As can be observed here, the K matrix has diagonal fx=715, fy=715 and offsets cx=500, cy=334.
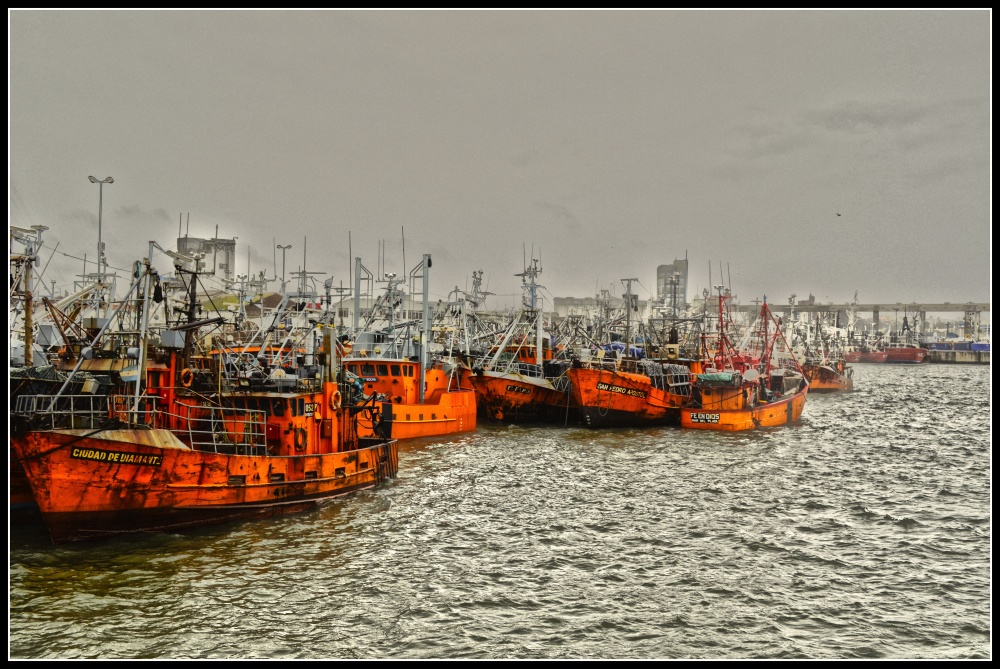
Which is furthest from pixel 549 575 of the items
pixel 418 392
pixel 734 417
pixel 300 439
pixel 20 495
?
pixel 734 417

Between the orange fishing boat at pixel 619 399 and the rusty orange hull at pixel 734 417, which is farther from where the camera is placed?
the orange fishing boat at pixel 619 399

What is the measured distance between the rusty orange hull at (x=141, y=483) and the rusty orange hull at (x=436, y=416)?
13.3 metres

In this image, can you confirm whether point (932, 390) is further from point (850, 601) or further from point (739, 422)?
point (850, 601)

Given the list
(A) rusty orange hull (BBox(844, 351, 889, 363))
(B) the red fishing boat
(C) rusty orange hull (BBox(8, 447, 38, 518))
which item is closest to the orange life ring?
(C) rusty orange hull (BBox(8, 447, 38, 518))

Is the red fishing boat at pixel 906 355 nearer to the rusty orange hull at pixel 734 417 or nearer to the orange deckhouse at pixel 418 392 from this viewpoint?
the rusty orange hull at pixel 734 417

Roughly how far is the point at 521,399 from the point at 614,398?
18.1 ft

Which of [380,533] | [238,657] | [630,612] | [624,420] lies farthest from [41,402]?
[624,420]

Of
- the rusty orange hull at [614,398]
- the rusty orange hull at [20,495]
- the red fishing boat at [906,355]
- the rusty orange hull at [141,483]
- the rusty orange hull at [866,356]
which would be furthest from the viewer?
the rusty orange hull at [866,356]

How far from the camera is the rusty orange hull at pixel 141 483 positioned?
1548 centimetres

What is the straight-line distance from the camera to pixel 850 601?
577 inches

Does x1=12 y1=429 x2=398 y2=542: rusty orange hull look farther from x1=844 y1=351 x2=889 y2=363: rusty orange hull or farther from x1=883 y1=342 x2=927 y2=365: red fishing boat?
x1=883 y1=342 x2=927 y2=365: red fishing boat

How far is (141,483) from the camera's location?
650 inches

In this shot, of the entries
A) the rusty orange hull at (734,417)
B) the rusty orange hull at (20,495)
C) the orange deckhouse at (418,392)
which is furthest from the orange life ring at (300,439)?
the rusty orange hull at (734,417)

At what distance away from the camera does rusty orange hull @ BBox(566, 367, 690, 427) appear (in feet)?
126
